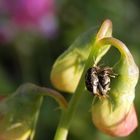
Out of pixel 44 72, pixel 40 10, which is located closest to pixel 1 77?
pixel 44 72

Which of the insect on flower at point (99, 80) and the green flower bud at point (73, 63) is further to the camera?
the green flower bud at point (73, 63)

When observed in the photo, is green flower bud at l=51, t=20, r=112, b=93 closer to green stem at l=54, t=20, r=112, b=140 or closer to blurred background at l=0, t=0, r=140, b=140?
green stem at l=54, t=20, r=112, b=140

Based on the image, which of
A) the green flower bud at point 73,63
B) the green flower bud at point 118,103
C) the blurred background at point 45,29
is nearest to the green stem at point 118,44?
the green flower bud at point 118,103

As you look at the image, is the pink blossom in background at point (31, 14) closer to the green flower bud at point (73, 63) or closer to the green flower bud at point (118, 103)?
the green flower bud at point (73, 63)

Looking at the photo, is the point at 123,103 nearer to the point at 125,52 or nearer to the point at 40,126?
the point at 125,52

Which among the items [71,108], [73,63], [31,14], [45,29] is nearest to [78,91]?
[71,108]

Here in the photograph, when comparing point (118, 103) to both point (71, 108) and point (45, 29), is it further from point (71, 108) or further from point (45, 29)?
point (45, 29)

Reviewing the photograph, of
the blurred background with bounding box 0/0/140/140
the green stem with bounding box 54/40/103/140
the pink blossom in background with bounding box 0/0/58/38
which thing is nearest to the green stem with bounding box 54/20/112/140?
the green stem with bounding box 54/40/103/140
